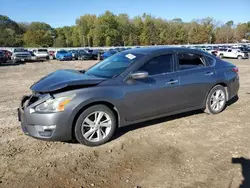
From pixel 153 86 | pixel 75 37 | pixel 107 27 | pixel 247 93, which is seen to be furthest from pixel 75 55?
pixel 75 37

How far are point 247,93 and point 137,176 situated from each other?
617 cm

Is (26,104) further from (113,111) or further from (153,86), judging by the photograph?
(153,86)

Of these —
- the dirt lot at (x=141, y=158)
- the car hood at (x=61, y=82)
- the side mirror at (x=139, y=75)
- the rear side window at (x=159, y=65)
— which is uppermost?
the rear side window at (x=159, y=65)

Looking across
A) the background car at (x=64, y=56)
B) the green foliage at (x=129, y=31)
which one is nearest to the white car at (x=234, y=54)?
the background car at (x=64, y=56)

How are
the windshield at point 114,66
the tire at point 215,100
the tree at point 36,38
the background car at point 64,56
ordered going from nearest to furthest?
the windshield at point 114,66 < the tire at point 215,100 < the background car at point 64,56 < the tree at point 36,38

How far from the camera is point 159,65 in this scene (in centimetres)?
482

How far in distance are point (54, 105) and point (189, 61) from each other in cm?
299

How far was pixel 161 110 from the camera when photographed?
15.6 feet

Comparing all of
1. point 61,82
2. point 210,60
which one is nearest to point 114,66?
point 61,82

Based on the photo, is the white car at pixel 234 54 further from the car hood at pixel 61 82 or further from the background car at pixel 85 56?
the car hood at pixel 61 82

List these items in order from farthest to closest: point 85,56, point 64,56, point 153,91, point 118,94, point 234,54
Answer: point 85,56 < point 64,56 < point 234,54 < point 153,91 < point 118,94

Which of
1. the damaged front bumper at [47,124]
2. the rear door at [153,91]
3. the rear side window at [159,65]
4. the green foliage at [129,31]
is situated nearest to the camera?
the damaged front bumper at [47,124]

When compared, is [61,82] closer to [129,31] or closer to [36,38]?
→ [36,38]

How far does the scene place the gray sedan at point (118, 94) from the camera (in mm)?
3879
